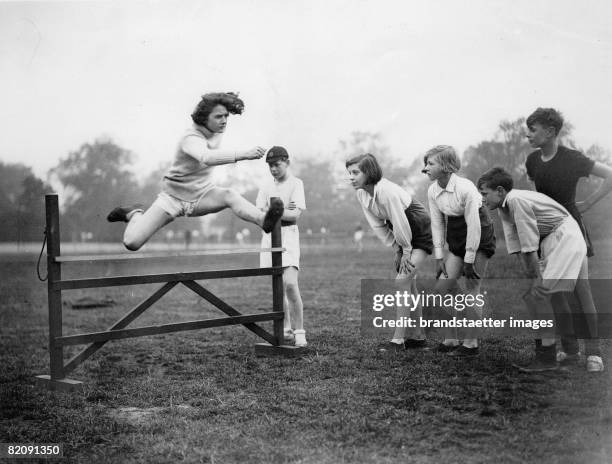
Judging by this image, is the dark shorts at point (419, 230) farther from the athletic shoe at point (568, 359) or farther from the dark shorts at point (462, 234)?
the athletic shoe at point (568, 359)

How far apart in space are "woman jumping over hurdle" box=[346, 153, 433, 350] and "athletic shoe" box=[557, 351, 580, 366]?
3.10 feet

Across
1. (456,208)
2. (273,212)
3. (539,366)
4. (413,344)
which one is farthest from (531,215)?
(273,212)

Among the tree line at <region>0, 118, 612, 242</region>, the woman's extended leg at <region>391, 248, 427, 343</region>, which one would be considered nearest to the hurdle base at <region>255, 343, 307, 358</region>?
Answer: the woman's extended leg at <region>391, 248, 427, 343</region>

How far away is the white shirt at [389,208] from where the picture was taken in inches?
158

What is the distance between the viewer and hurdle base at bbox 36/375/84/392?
136 inches

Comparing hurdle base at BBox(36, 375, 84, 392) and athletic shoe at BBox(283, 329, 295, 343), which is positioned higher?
athletic shoe at BBox(283, 329, 295, 343)

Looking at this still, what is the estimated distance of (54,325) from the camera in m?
3.43

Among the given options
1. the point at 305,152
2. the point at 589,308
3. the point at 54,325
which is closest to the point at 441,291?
the point at 589,308

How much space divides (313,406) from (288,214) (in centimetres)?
176

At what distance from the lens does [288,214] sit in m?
4.34

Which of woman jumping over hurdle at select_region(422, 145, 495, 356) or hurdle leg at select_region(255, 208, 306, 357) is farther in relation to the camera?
hurdle leg at select_region(255, 208, 306, 357)

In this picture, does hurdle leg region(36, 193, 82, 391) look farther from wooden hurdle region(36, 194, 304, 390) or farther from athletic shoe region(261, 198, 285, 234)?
athletic shoe region(261, 198, 285, 234)

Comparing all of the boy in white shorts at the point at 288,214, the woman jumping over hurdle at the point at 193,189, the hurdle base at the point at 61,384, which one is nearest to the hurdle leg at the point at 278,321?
the boy in white shorts at the point at 288,214

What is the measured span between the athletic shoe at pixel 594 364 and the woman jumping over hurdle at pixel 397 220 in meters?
1.15
